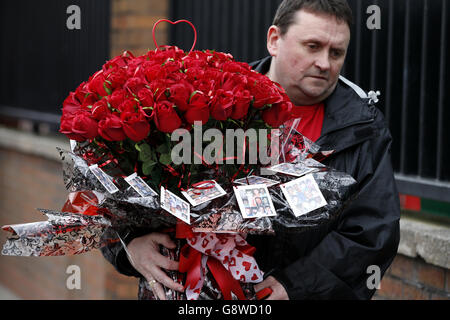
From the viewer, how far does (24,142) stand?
22.7 feet

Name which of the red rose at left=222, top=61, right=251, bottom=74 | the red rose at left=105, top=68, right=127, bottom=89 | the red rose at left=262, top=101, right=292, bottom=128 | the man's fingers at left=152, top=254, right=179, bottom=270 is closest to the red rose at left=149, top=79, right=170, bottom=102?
the red rose at left=105, top=68, right=127, bottom=89

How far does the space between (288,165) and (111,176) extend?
57cm

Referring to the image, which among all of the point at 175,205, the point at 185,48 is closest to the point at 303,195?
the point at 175,205

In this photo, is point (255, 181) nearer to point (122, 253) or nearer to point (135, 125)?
point (135, 125)

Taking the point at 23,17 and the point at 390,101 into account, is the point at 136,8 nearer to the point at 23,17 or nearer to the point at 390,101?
the point at 390,101

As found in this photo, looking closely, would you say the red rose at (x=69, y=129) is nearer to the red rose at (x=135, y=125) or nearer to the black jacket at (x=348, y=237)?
the red rose at (x=135, y=125)

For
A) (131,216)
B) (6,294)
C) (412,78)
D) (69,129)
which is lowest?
(6,294)

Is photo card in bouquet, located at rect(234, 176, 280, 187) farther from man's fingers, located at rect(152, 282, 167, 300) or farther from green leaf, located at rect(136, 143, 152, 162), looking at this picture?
man's fingers, located at rect(152, 282, 167, 300)

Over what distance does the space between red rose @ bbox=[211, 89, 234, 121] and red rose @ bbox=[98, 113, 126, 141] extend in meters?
0.28

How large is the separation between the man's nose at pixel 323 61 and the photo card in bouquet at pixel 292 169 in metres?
0.60

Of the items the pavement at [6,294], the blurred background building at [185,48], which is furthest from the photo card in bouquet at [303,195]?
the pavement at [6,294]

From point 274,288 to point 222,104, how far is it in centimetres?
76

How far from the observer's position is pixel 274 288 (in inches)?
88.6
